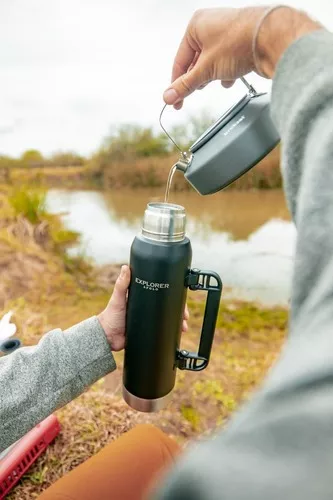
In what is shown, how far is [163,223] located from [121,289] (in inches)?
5.8

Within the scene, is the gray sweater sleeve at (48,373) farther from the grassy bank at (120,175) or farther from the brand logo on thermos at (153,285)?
the grassy bank at (120,175)

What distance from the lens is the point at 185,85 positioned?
536mm

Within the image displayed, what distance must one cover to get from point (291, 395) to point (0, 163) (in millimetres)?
2042

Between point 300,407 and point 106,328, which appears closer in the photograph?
point 300,407

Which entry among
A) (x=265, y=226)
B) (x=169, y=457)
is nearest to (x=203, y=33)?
(x=169, y=457)

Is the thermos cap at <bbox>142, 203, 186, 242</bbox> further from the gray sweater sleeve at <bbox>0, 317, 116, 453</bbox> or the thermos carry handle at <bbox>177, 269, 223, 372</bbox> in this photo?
the gray sweater sleeve at <bbox>0, 317, 116, 453</bbox>

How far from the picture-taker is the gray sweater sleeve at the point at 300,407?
0.15m

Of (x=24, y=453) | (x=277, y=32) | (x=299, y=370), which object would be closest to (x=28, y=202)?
(x=24, y=453)

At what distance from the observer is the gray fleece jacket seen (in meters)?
0.15

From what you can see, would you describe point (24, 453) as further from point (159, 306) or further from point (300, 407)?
point (300, 407)

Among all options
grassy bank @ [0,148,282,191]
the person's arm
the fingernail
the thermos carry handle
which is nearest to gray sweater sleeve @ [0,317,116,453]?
the person's arm

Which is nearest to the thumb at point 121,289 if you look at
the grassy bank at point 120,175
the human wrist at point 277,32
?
the human wrist at point 277,32

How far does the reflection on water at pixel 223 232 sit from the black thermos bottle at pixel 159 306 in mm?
1074

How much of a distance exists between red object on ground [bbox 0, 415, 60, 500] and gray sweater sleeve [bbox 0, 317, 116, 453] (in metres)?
0.26
